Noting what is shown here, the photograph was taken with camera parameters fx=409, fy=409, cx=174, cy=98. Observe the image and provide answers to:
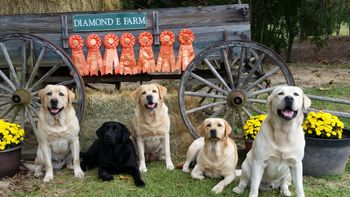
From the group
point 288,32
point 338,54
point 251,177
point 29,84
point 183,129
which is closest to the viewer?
point 251,177

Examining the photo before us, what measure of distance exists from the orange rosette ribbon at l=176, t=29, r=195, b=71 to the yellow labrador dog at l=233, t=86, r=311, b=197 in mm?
1717

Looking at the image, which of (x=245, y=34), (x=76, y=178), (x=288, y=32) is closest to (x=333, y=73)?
(x=288, y=32)

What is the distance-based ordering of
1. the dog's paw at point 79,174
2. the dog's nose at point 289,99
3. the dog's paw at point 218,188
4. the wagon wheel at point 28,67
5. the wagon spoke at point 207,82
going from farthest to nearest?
the wagon spoke at point 207,82, the wagon wheel at point 28,67, the dog's paw at point 79,174, the dog's paw at point 218,188, the dog's nose at point 289,99

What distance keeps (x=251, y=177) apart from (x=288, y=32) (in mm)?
10607

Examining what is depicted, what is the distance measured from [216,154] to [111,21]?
2.17 meters

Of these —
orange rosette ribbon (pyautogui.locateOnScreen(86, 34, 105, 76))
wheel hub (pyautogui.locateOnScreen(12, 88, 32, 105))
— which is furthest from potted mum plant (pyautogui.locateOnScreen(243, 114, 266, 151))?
wheel hub (pyautogui.locateOnScreen(12, 88, 32, 105))

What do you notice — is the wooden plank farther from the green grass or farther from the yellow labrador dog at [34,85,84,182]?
the green grass

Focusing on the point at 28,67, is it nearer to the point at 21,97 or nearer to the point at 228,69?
the point at 21,97

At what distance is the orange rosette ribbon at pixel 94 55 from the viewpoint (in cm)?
523

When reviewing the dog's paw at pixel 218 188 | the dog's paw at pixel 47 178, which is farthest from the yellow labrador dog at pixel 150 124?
the dog's paw at pixel 47 178

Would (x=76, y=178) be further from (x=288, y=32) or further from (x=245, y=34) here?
(x=288, y=32)

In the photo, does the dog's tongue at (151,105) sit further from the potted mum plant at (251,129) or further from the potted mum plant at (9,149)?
the potted mum plant at (9,149)

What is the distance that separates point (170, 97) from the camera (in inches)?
226

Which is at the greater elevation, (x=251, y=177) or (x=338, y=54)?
(x=338, y=54)
